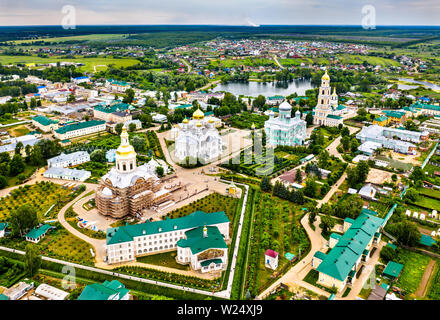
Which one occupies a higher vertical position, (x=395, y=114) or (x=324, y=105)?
(x=324, y=105)

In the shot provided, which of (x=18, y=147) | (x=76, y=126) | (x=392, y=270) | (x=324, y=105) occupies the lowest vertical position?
(x=392, y=270)

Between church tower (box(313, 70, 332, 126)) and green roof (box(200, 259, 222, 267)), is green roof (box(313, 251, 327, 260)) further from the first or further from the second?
church tower (box(313, 70, 332, 126))

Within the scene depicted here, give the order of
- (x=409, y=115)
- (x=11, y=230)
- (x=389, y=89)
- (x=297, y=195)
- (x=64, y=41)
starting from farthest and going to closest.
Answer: (x=64, y=41)
(x=389, y=89)
(x=409, y=115)
(x=297, y=195)
(x=11, y=230)

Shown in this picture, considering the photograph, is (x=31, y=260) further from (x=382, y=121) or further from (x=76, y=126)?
(x=382, y=121)

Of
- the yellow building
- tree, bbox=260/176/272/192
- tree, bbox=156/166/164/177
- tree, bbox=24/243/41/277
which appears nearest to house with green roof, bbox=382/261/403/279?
tree, bbox=260/176/272/192

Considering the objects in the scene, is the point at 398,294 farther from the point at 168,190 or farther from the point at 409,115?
the point at 409,115

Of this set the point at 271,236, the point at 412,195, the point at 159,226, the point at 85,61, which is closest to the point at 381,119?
the point at 412,195
